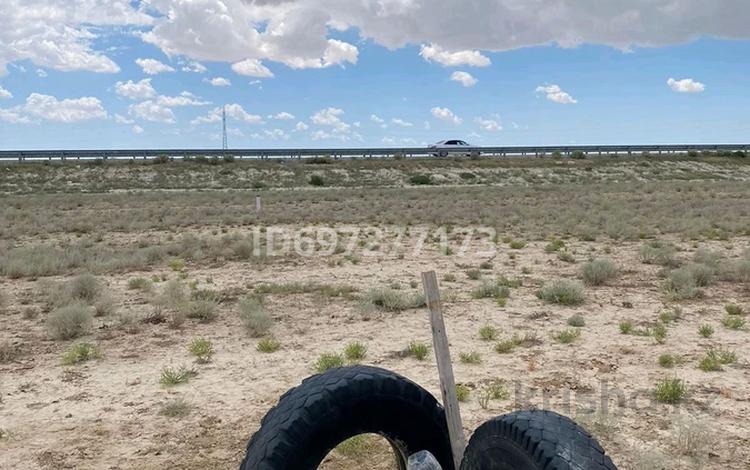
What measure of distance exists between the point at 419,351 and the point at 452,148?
173 ft

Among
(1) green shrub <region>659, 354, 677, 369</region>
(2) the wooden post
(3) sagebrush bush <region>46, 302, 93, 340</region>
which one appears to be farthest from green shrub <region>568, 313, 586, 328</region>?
(3) sagebrush bush <region>46, 302, 93, 340</region>

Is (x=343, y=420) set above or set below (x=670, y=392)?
above

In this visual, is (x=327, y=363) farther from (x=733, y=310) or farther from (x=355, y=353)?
(x=733, y=310)

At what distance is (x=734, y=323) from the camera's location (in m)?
8.88

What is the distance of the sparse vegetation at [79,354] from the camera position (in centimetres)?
767

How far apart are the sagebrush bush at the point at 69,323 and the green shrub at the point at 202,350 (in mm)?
1849

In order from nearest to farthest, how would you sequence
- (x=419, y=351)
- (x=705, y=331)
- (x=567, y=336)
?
1. (x=419, y=351)
2. (x=567, y=336)
3. (x=705, y=331)

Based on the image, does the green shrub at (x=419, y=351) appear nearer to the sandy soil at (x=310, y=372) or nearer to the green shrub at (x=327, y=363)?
the sandy soil at (x=310, y=372)

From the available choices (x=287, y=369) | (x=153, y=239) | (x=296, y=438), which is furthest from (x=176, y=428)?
(x=153, y=239)

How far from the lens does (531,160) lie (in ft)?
184

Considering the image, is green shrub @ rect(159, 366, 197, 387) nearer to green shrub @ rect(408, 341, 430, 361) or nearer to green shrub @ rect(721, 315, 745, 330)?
green shrub @ rect(408, 341, 430, 361)

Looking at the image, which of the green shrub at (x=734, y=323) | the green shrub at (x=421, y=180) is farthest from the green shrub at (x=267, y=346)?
the green shrub at (x=421, y=180)

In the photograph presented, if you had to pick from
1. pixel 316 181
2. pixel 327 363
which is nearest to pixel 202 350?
pixel 327 363

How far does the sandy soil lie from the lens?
209 inches
